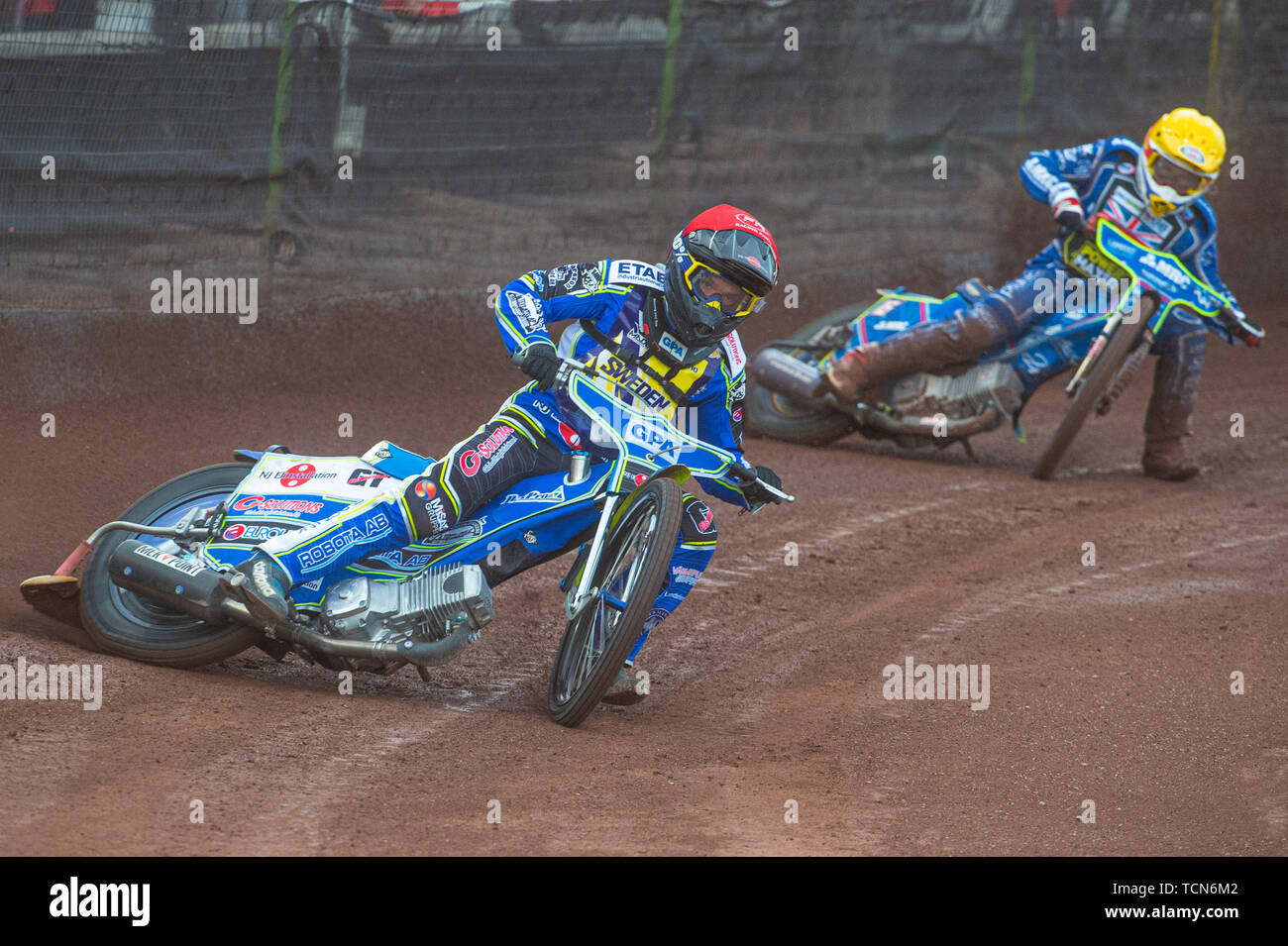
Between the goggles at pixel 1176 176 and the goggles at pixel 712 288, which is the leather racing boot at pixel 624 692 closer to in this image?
the goggles at pixel 712 288

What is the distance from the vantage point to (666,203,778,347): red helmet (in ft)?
18.1

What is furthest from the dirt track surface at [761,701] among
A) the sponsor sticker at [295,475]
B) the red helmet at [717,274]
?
the red helmet at [717,274]

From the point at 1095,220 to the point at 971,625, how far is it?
3.67 metres

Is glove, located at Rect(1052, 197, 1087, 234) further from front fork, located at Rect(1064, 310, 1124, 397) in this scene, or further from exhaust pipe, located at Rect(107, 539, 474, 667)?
exhaust pipe, located at Rect(107, 539, 474, 667)

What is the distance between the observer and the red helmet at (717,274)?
5512 mm

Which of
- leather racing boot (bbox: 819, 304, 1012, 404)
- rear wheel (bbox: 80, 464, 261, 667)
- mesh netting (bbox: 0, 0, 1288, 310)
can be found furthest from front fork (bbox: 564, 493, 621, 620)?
leather racing boot (bbox: 819, 304, 1012, 404)

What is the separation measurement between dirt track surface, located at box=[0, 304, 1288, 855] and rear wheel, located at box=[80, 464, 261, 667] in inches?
4.1

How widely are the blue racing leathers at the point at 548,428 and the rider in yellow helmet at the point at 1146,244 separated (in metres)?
4.42

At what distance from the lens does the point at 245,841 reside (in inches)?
164

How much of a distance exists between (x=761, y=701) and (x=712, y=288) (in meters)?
1.74

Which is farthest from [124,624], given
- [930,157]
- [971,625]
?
[930,157]

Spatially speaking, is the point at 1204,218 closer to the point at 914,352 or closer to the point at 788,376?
the point at 914,352

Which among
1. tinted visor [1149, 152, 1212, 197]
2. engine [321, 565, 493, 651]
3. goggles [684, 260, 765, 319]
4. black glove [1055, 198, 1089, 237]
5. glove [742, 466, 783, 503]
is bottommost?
engine [321, 565, 493, 651]

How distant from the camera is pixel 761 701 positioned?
6121mm
